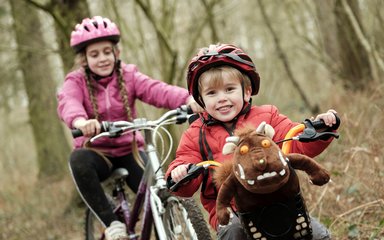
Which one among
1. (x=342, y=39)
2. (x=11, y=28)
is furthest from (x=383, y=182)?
(x=11, y=28)

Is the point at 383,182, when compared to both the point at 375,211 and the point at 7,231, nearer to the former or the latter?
the point at 375,211

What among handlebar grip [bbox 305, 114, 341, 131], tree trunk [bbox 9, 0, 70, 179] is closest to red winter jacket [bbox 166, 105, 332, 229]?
handlebar grip [bbox 305, 114, 341, 131]

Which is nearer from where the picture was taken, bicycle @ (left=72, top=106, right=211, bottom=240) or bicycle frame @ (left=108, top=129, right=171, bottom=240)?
bicycle @ (left=72, top=106, right=211, bottom=240)

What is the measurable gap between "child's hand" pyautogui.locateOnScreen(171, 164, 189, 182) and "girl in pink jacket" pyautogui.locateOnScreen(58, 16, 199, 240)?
1697 millimetres

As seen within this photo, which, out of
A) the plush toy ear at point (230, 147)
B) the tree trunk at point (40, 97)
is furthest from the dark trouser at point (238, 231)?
the tree trunk at point (40, 97)

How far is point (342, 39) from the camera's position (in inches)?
390

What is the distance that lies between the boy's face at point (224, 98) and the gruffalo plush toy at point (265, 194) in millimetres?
521

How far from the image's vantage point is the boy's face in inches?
126

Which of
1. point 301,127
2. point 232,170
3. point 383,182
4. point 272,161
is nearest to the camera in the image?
point 272,161

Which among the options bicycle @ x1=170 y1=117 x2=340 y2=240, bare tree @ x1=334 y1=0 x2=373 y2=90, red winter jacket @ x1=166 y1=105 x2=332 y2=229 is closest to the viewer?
bicycle @ x1=170 y1=117 x2=340 y2=240

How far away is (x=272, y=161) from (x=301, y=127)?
48cm

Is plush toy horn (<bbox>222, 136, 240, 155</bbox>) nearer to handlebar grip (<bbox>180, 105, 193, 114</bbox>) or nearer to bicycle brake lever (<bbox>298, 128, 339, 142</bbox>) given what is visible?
bicycle brake lever (<bbox>298, 128, 339, 142</bbox>)

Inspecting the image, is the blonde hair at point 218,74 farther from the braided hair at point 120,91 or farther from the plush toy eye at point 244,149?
the braided hair at point 120,91

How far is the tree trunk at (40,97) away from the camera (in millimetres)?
10655
